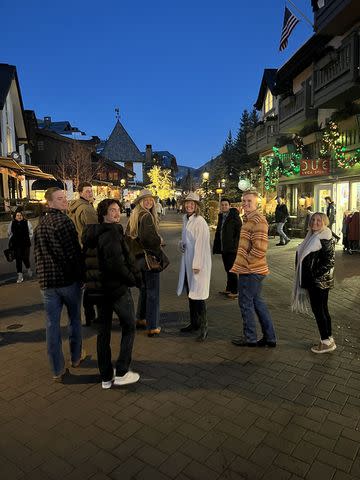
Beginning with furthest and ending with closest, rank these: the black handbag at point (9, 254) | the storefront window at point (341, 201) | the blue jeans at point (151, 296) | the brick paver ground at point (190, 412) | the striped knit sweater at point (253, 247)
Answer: the storefront window at point (341, 201) → the black handbag at point (9, 254) → the blue jeans at point (151, 296) → the striped knit sweater at point (253, 247) → the brick paver ground at point (190, 412)

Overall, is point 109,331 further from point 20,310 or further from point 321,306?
point 20,310

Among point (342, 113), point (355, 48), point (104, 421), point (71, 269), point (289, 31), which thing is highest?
point (289, 31)

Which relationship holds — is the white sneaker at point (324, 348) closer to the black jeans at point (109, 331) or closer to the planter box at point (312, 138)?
the black jeans at point (109, 331)

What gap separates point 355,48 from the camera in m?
11.5

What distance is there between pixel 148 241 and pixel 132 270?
4.20ft

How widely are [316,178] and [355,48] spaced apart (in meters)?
6.18

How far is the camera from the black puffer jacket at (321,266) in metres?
4.64

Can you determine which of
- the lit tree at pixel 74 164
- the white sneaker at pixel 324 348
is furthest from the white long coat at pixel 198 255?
the lit tree at pixel 74 164

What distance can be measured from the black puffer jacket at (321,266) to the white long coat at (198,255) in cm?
131

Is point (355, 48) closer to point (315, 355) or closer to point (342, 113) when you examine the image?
point (342, 113)

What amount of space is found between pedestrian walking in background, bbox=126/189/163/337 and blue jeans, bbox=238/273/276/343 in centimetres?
120

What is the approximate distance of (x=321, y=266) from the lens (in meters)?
4.65

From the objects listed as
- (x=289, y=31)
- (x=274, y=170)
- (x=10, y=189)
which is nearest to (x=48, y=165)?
(x=10, y=189)

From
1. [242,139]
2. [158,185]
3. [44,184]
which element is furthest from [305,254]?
[158,185]
